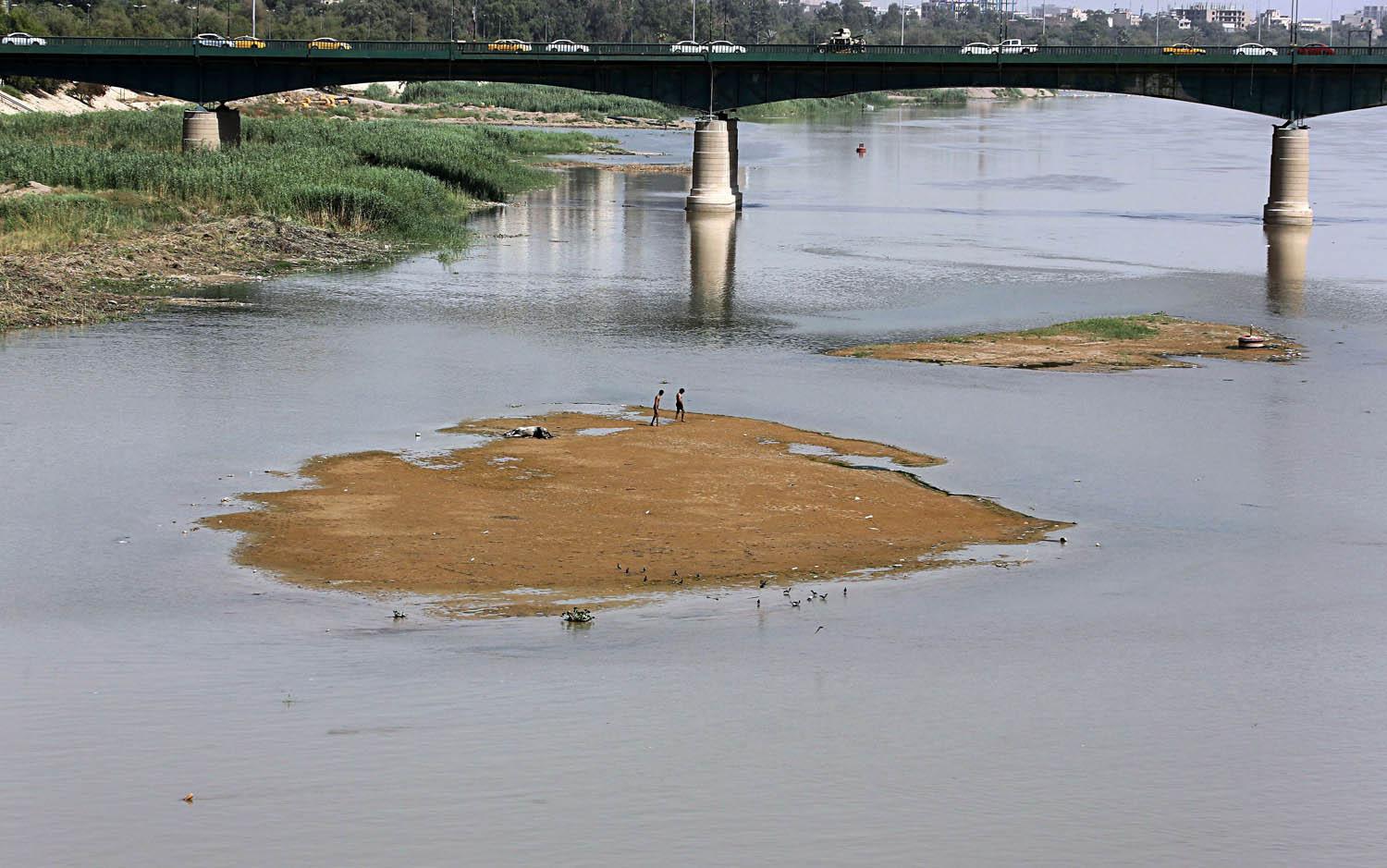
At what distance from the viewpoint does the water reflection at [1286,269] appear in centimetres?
7200

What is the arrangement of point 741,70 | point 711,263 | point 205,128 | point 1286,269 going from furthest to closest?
point 741,70, point 205,128, point 1286,269, point 711,263

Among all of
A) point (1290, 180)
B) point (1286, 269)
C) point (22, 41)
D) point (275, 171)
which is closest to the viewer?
point (1286, 269)

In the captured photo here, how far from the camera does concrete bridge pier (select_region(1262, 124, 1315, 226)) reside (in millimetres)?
102750

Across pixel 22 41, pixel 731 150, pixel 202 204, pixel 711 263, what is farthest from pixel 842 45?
pixel 22 41

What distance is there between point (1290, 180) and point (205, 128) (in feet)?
213

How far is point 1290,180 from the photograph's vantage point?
10400 cm

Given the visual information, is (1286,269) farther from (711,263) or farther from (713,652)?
(713,652)

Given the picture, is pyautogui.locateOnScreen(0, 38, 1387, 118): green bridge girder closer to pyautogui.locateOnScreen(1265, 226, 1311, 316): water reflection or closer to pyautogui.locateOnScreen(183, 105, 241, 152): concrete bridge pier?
pyautogui.locateOnScreen(183, 105, 241, 152): concrete bridge pier

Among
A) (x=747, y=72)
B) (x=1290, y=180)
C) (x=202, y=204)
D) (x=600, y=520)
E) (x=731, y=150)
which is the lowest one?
(x=600, y=520)

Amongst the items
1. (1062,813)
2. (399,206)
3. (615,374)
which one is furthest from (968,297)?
(1062,813)

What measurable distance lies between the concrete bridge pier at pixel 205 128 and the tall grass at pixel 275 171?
91.8 inches

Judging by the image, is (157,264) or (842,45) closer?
(157,264)

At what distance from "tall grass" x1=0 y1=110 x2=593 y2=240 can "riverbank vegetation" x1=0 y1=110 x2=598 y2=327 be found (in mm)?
101

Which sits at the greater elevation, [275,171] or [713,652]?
[275,171]
